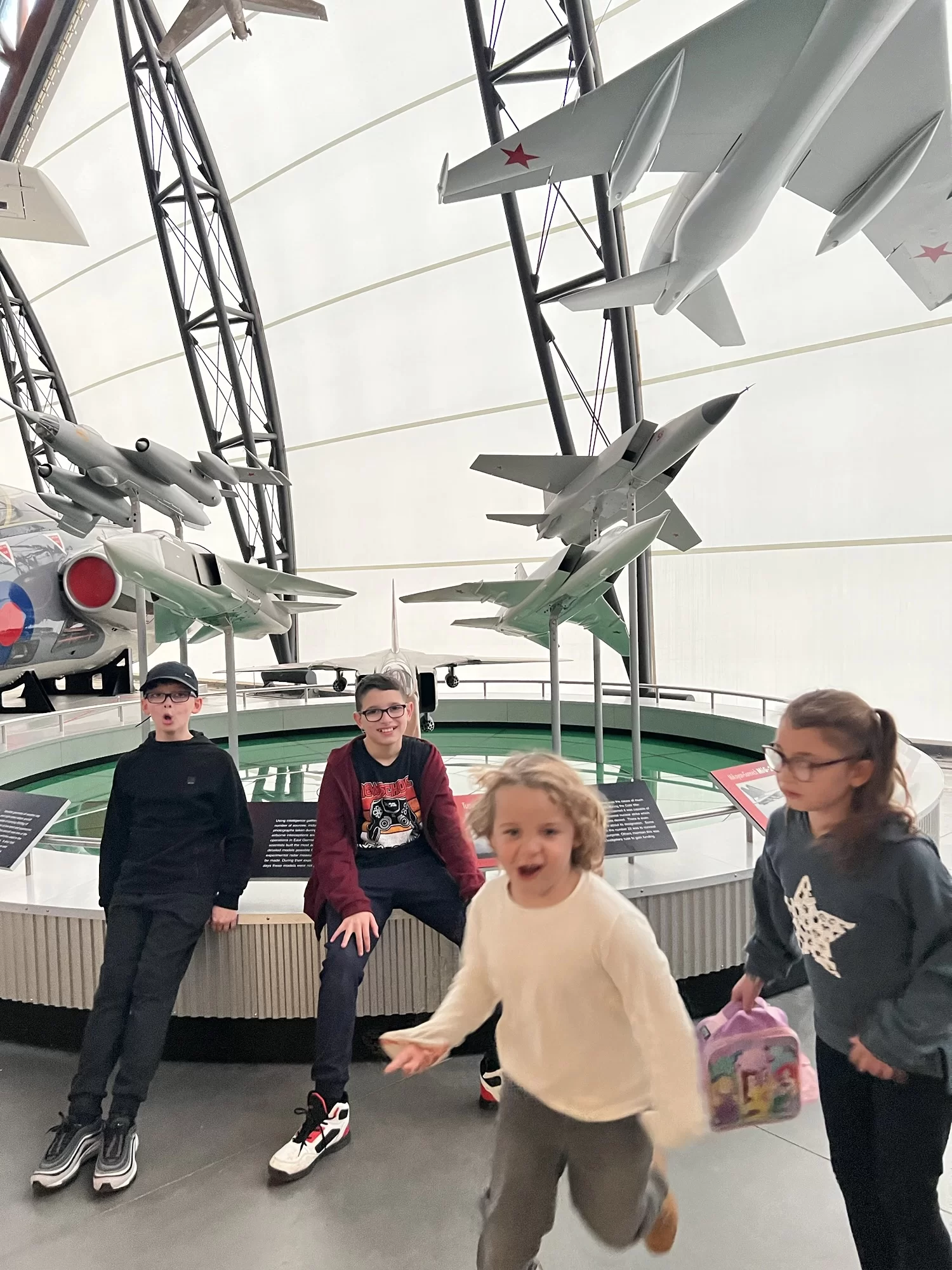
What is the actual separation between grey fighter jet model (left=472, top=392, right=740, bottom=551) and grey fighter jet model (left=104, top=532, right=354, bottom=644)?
1726mm

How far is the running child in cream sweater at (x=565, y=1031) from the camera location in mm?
1199

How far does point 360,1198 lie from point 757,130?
13.7ft

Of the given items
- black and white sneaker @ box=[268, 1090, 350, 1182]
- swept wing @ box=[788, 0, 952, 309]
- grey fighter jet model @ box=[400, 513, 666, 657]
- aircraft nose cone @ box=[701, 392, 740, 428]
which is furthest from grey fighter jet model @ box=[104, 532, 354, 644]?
swept wing @ box=[788, 0, 952, 309]

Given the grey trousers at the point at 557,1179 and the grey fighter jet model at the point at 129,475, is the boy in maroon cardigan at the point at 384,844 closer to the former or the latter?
the grey trousers at the point at 557,1179

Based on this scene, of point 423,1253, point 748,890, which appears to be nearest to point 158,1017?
point 423,1253

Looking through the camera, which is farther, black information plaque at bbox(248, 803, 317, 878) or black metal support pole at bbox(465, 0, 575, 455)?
black metal support pole at bbox(465, 0, 575, 455)

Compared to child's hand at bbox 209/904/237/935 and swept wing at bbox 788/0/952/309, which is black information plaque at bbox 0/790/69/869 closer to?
child's hand at bbox 209/904/237/935

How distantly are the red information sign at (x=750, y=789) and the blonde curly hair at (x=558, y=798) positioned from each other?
1607 mm

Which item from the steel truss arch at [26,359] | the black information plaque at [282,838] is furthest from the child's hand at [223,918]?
the steel truss arch at [26,359]

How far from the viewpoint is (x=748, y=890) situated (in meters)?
2.85

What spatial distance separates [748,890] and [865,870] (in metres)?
1.70

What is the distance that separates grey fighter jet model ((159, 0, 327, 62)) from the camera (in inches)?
297

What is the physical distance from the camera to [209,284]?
10.3 meters

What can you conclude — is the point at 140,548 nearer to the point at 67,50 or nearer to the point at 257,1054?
the point at 257,1054
